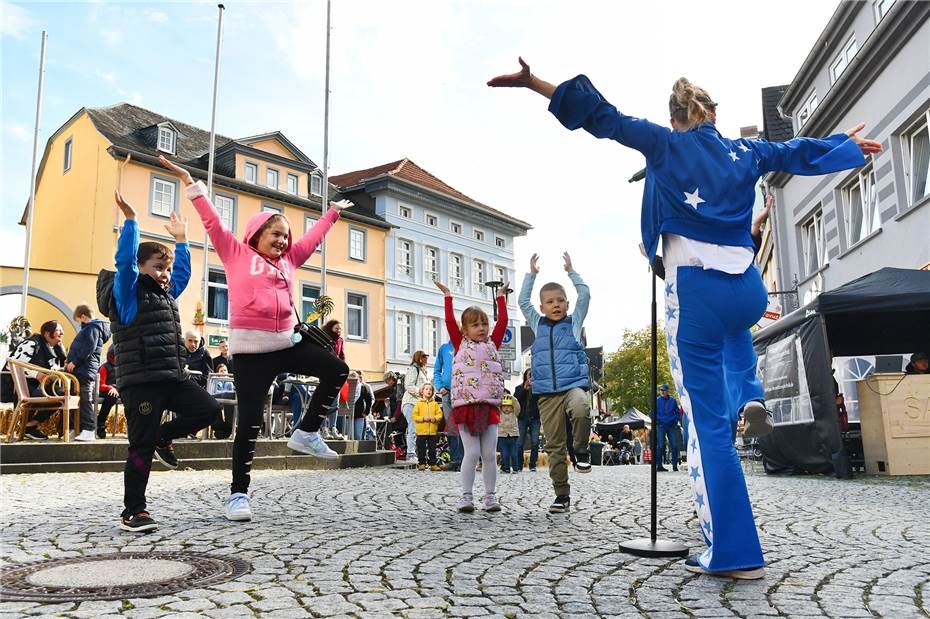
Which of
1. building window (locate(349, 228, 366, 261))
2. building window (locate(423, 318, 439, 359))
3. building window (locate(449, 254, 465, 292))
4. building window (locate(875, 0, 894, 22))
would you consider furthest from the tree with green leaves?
building window (locate(875, 0, 894, 22))

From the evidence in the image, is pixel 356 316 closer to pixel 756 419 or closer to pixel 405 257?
pixel 405 257

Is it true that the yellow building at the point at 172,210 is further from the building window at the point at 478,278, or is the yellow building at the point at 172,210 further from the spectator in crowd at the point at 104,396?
the spectator in crowd at the point at 104,396

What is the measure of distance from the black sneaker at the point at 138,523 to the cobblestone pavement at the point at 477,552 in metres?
0.05

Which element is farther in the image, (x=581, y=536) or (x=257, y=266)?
(x=257, y=266)

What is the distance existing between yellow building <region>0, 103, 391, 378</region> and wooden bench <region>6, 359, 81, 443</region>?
13.5 m

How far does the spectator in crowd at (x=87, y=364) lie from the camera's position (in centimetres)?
1145

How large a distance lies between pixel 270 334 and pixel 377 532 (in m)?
1.43

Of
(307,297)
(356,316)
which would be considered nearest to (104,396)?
(307,297)

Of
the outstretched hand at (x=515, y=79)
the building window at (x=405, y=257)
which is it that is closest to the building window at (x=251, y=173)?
the building window at (x=405, y=257)

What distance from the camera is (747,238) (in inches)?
148

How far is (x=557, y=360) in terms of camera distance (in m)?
6.26

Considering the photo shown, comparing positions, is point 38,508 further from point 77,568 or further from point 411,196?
point 411,196

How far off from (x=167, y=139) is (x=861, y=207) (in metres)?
25.4

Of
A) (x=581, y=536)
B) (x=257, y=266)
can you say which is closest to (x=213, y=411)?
(x=257, y=266)
